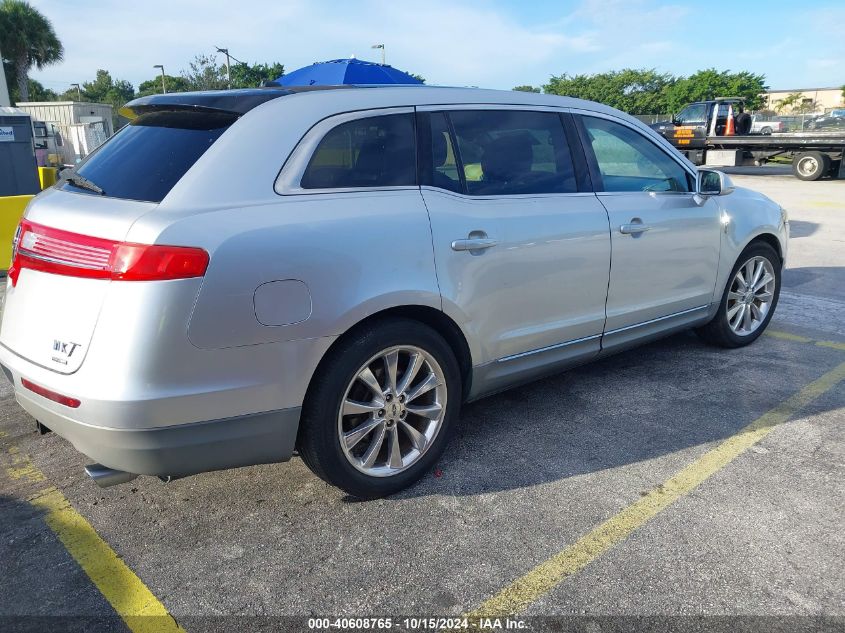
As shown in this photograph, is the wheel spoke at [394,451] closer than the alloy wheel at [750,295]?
Yes

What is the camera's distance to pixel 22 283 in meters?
2.68

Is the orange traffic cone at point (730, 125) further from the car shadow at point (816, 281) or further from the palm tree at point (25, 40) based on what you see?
the palm tree at point (25, 40)

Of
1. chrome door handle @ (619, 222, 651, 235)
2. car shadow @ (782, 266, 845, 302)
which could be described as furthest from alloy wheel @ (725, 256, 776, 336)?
car shadow @ (782, 266, 845, 302)

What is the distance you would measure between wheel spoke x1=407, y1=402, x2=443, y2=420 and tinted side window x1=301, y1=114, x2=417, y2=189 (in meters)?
1.00

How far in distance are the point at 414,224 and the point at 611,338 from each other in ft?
5.36

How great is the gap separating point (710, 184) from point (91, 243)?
12.0 feet

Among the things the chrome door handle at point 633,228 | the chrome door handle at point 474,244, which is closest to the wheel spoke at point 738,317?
the chrome door handle at point 633,228

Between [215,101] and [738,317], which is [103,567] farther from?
[738,317]

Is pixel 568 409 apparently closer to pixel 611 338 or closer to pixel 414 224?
pixel 611 338

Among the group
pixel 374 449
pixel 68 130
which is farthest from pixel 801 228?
pixel 68 130

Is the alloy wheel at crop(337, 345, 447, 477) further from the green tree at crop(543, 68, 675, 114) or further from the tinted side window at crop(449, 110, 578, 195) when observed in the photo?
the green tree at crop(543, 68, 675, 114)

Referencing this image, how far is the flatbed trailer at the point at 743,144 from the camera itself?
62.2 feet

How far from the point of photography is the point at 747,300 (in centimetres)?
495

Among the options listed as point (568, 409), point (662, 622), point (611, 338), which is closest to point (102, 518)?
point (662, 622)
